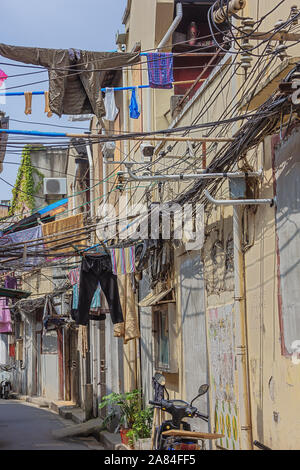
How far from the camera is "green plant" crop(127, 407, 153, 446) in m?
13.4

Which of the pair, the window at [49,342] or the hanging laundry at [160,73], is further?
the window at [49,342]

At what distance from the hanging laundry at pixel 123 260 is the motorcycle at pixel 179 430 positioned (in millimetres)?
4426

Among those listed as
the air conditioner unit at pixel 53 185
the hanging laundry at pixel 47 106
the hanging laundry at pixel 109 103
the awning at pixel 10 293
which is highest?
the air conditioner unit at pixel 53 185

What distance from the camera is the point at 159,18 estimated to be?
1492 cm

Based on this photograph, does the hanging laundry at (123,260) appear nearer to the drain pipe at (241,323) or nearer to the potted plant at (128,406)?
the potted plant at (128,406)

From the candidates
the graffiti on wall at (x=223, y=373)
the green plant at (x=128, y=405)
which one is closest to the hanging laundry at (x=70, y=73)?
the graffiti on wall at (x=223, y=373)

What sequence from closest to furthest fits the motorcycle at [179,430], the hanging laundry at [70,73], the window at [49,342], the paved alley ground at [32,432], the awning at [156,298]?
the motorcycle at [179,430] → the hanging laundry at [70,73] → the awning at [156,298] → the paved alley ground at [32,432] → the window at [49,342]

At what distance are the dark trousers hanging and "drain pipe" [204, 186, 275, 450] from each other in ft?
20.7

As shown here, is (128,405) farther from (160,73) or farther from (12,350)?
(12,350)

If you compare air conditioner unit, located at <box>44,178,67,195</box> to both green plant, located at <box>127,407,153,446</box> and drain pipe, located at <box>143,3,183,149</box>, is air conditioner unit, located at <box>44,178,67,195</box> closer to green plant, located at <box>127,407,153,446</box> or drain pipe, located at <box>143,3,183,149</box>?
drain pipe, located at <box>143,3,183,149</box>

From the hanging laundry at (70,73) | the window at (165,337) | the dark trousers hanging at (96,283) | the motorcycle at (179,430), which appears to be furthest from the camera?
the dark trousers hanging at (96,283)

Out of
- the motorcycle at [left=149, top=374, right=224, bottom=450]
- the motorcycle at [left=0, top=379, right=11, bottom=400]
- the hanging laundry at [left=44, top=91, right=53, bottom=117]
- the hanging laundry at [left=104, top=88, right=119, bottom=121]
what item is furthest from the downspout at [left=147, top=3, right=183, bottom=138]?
the motorcycle at [left=0, top=379, right=11, bottom=400]

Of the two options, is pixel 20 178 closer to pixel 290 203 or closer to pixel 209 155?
pixel 209 155

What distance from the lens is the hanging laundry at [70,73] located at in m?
11.9
